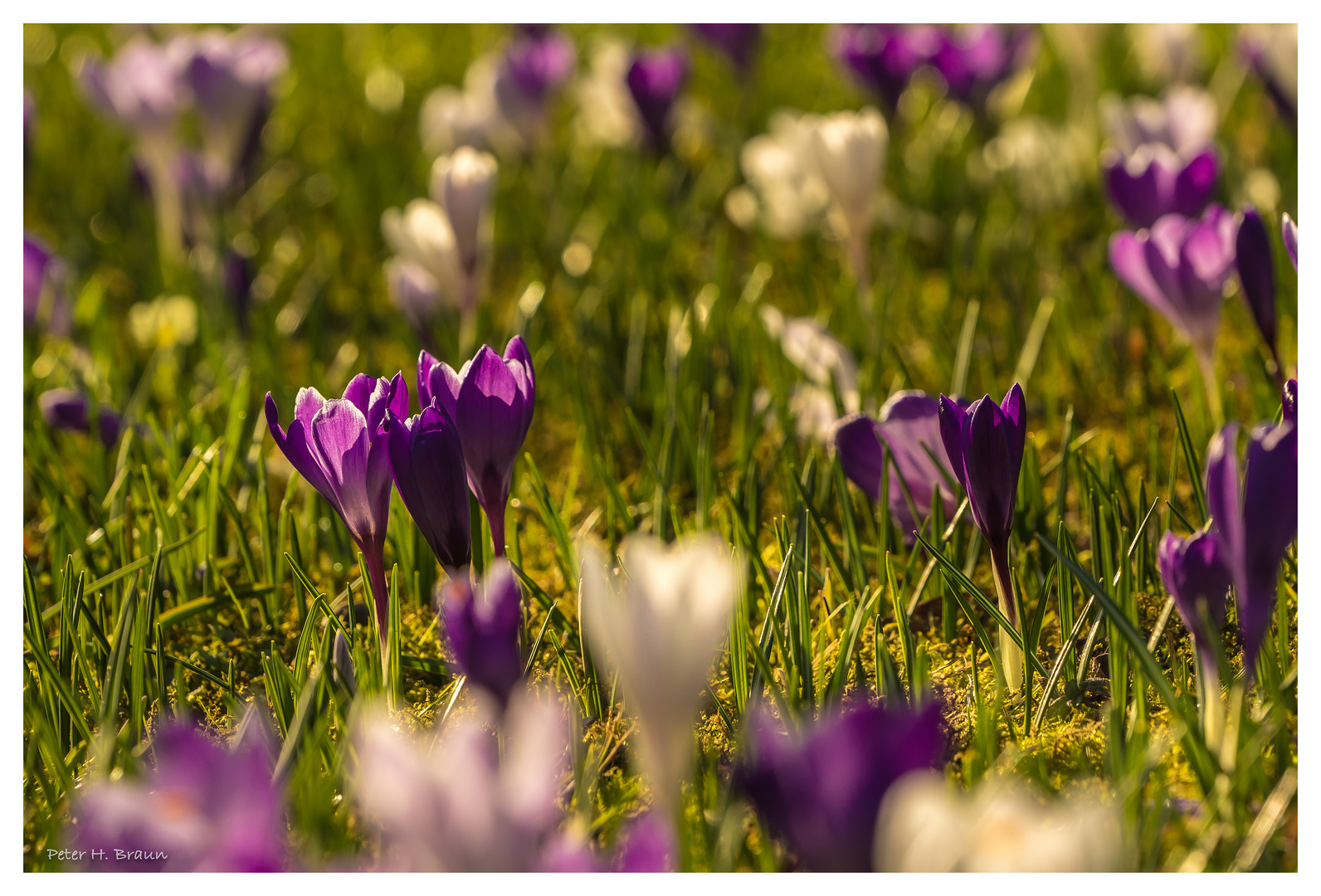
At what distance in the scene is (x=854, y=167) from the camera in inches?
84.6

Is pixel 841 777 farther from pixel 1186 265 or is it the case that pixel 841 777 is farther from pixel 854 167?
pixel 854 167

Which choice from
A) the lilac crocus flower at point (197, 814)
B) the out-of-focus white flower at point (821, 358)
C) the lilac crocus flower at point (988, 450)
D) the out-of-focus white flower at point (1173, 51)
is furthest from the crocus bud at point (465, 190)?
the out-of-focus white flower at point (1173, 51)

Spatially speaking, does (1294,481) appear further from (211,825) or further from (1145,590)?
(211,825)

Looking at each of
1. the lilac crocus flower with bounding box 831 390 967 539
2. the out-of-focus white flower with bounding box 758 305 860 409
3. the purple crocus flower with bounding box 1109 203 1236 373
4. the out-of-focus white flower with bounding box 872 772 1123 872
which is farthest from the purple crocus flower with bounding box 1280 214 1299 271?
the out-of-focus white flower with bounding box 872 772 1123 872

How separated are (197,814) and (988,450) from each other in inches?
30.0

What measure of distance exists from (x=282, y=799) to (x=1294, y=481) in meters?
0.92

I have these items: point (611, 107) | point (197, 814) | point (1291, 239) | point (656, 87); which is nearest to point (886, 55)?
point (656, 87)

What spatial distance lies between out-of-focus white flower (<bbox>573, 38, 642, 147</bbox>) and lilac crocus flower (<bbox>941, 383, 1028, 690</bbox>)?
2095 mm

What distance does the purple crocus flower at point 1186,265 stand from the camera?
1527 mm

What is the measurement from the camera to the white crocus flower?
6.93ft

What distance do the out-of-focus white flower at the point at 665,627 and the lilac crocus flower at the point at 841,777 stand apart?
8 centimetres

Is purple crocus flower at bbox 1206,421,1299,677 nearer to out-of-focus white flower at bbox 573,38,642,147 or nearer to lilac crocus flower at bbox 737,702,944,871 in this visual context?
lilac crocus flower at bbox 737,702,944,871

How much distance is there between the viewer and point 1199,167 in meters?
1.87

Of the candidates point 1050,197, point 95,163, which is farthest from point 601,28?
point 1050,197
